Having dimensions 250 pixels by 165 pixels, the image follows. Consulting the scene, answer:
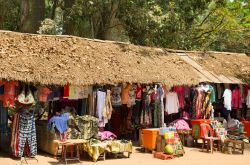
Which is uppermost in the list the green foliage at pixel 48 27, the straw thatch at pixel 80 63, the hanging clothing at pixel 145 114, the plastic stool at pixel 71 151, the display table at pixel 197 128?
the green foliage at pixel 48 27

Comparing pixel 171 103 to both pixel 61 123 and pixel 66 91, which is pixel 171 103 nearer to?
pixel 66 91

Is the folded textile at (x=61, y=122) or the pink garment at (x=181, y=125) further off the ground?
the folded textile at (x=61, y=122)

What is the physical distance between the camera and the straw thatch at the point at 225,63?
51.0 ft

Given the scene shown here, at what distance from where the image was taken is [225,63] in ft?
54.5

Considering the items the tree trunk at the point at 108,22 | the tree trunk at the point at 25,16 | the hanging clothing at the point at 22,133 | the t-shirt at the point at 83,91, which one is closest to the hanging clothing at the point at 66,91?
the t-shirt at the point at 83,91

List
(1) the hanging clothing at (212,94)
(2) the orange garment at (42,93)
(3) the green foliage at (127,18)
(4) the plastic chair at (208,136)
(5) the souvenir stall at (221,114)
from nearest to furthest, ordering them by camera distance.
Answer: (2) the orange garment at (42,93)
(4) the plastic chair at (208,136)
(5) the souvenir stall at (221,114)
(1) the hanging clothing at (212,94)
(3) the green foliage at (127,18)

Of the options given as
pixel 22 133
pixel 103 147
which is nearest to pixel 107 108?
pixel 103 147

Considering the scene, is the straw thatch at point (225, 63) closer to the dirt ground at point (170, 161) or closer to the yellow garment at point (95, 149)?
the dirt ground at point (170, 161)

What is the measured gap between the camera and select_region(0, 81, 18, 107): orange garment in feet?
33.3

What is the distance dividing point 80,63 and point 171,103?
12.1ft

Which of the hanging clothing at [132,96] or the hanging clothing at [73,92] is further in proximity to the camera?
the hanging clothing at [132,96]

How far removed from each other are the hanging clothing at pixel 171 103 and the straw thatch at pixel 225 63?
8.16 ft

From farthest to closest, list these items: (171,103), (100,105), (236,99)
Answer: (236,99) < (171,103) < (100,105)

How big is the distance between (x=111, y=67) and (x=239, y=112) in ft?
22.0
